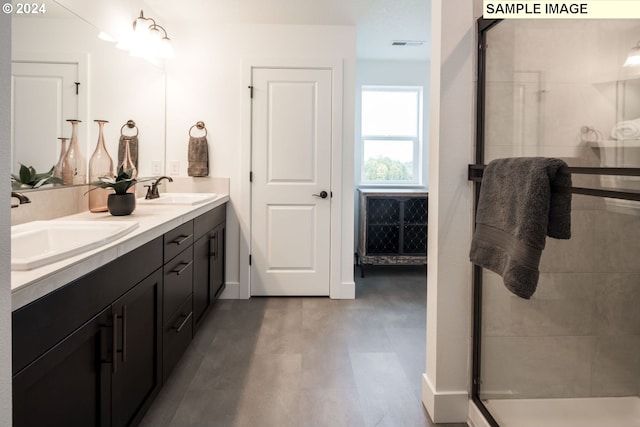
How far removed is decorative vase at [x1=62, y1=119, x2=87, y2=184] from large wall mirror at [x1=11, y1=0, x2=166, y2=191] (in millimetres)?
43

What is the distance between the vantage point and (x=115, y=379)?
55.2 inches

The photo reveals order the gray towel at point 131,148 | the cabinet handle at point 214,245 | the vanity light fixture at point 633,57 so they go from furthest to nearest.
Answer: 1. the cabinet handle at point 214,245
2. the gray towel at point 131,148
3. the vanity light fixture at point 633,57

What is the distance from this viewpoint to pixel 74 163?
2.18 m

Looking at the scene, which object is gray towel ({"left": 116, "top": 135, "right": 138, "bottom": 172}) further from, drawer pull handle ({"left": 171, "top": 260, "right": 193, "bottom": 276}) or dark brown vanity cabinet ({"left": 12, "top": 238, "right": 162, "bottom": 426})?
dark brown vanity cabinet ({"left": 12, "top": 238, "right": 162, "bottom": 426})

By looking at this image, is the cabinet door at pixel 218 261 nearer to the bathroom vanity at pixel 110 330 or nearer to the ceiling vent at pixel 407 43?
the bathroom vanity at pixel 110 330

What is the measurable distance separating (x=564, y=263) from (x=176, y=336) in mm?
1827

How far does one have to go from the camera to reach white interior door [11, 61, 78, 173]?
5.68 ft

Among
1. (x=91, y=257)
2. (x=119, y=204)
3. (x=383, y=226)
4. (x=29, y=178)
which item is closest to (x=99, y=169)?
(x=119, y=204)

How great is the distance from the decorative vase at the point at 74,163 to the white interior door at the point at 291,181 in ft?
5.07

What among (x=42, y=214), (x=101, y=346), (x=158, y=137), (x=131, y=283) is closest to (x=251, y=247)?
(x=158, y=137)

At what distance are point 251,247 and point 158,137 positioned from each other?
1.18 metres

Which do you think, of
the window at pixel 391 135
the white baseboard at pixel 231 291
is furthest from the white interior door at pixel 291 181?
the window at pixel 391 135

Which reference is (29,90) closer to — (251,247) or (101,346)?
(101,346)

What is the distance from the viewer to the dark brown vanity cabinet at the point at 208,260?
2.63 meters
